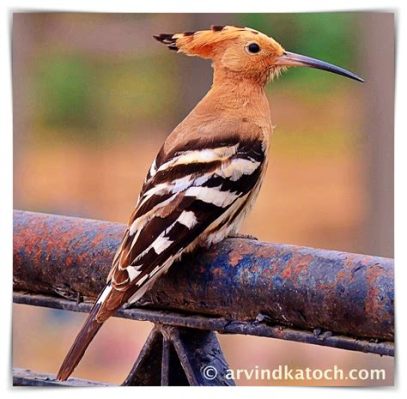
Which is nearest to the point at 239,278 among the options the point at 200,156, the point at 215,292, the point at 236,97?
the point at 215,292

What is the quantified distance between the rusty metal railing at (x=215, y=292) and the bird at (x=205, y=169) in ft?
0.10

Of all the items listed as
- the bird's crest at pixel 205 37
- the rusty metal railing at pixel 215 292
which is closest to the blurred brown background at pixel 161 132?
the bird's crest at pixel 205 37

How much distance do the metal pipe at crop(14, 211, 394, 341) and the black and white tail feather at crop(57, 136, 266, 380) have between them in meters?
0.03

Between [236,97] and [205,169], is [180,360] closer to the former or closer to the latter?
[205,169]

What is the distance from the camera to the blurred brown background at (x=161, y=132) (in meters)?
1.44

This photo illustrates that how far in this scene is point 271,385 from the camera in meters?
1.38

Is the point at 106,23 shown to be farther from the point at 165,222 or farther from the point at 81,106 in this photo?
the point at 165,222

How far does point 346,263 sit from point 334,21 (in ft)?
1.56

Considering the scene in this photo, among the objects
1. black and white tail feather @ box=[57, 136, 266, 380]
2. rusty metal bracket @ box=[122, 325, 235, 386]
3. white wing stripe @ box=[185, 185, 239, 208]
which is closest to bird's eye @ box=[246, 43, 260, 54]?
black and white tail feather @ box=[57, 136, 266, 380]

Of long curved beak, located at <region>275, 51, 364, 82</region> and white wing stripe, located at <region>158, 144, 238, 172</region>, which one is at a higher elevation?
long curved beak, located at <region>275, 51, 364, 82</region>

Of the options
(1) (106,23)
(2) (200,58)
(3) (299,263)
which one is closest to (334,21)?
(2) (200,58)

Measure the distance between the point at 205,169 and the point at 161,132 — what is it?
217 millimetres

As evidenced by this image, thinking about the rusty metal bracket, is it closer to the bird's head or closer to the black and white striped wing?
the black and white striped wing

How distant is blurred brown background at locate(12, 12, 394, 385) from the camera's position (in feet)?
4.71
